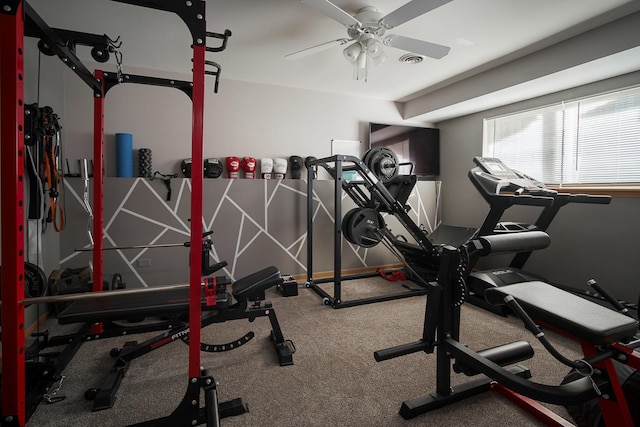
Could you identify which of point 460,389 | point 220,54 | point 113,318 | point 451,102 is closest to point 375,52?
point 220,54

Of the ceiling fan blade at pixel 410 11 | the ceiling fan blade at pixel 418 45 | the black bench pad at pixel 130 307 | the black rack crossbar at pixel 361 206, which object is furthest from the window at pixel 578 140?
the black bench pad at pixel 130 307

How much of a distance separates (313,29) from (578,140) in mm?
3357

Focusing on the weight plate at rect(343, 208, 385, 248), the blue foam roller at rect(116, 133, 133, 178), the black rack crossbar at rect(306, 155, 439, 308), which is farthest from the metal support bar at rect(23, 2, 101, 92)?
the weight plate at rect(343, 208, 385, 248)

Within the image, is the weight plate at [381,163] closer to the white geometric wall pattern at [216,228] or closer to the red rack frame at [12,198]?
the white geometric wall pattern at [216,228]

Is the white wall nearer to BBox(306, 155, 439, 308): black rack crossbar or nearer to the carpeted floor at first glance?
BBox(306, 155, 439, 308): black rack crossbar

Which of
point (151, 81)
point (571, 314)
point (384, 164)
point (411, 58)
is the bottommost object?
point (571, 314)

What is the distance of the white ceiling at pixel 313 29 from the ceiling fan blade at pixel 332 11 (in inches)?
8.3

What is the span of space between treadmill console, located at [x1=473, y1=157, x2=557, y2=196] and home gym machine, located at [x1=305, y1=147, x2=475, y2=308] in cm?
93

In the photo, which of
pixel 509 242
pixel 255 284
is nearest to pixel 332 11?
pixel 509 242

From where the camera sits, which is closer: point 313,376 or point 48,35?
point 48,35

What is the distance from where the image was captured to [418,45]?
2613 millimetres

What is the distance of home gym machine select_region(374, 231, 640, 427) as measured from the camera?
1.20 m

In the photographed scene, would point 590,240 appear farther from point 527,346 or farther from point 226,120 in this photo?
point 226,120

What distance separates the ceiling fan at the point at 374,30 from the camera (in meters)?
2.11
